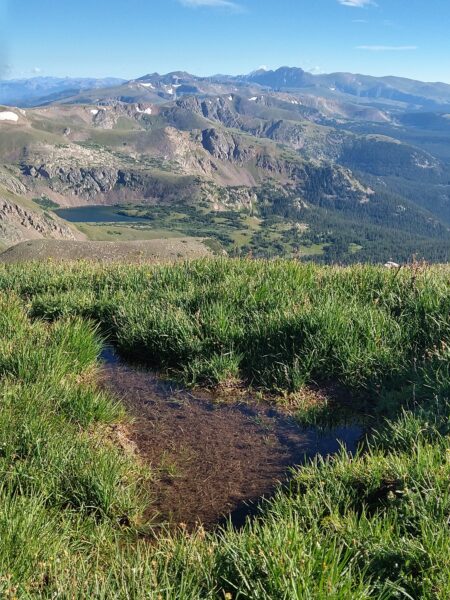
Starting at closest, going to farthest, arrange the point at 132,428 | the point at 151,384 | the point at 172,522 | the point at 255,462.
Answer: the point at 172,522 → the point at 255,462 → the point at 132,428 → the point at 151,384

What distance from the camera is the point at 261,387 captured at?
6680 millimetres

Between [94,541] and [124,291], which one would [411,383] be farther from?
[124,291]

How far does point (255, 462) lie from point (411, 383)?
93.5 inches

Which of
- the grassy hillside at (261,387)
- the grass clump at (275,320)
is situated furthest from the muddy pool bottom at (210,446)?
the grass clump at (275,320)

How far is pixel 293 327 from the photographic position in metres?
7.26

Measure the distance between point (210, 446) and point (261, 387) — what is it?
1462 millimetres

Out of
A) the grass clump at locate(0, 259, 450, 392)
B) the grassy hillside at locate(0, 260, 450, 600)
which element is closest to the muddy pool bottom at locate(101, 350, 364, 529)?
the grassy hillside at locate(0, 260, 450, 600)

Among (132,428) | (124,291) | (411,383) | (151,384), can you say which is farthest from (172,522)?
(124,291)

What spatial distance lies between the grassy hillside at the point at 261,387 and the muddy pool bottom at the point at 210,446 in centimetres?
26

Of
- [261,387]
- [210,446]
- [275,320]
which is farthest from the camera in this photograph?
[275,320]

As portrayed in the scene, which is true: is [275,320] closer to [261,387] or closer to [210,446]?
[261,387]

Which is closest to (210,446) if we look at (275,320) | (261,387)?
(261,387)

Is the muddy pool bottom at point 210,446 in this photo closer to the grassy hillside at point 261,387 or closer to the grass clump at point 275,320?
the grassy hillside at point 261,387

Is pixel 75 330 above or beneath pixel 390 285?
beneath
